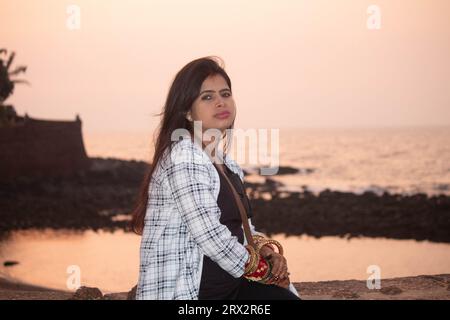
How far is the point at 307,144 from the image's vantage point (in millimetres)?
64688

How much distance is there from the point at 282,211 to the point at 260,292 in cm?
1536

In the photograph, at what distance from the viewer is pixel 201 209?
6.49 feet

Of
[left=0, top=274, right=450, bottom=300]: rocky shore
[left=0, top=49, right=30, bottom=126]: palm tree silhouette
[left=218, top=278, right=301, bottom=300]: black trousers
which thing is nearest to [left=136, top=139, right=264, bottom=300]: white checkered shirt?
[left=218, top=278, right=301, bottom=300]: black trousers

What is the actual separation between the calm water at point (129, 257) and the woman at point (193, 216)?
7.35m

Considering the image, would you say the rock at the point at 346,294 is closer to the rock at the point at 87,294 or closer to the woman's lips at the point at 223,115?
the rock at the point at 87,294

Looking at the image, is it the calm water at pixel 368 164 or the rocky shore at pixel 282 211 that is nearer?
the rocky shore at pixel 282 211

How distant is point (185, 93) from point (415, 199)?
747 inches

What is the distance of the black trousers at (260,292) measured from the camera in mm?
2193

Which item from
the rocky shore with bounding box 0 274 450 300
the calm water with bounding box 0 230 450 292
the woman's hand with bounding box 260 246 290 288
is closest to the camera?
the woman's hand with bounding box 260 246 290 288

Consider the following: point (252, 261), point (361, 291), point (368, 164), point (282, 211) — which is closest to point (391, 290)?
point (361, 291)

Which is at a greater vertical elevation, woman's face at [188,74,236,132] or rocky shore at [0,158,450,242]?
woman's face at [188,74,236,132]

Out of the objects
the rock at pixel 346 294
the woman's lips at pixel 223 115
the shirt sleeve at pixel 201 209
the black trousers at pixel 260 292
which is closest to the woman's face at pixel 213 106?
the woman's lips at pixel 223 115

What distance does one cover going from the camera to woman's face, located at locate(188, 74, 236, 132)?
2277 millimetres

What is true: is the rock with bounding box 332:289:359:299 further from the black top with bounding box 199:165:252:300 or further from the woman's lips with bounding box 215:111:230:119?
the woman's lips with bounding box 215:111:230:119
